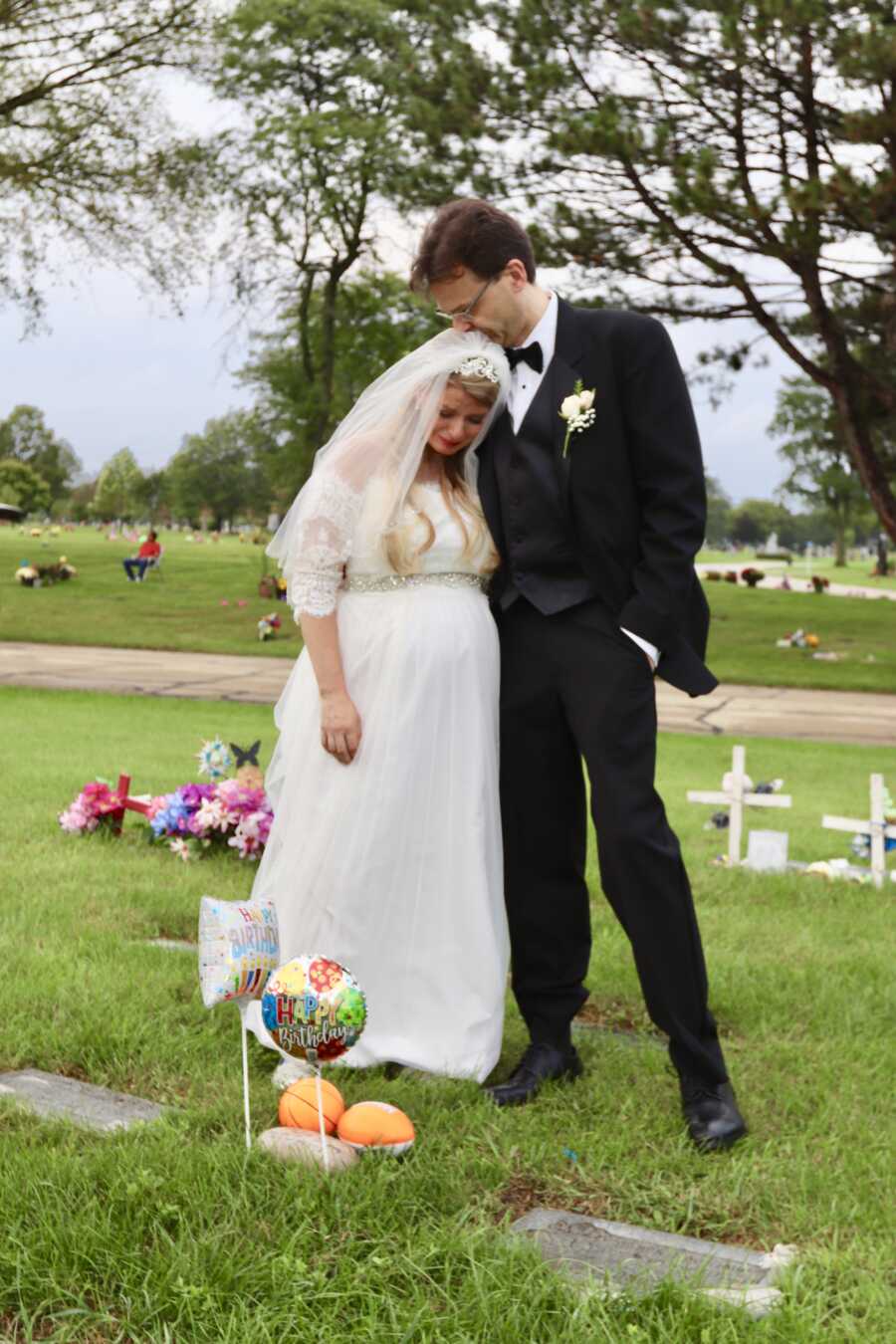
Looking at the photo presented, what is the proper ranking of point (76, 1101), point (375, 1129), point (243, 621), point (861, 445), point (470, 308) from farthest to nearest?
point (243, 621), point (861, 445), point (470, 308), point (76, 1101), point (375, 1129)

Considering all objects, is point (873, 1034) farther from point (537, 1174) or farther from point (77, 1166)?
point (77, 1166)

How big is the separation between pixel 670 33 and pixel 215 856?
14839 millimetres

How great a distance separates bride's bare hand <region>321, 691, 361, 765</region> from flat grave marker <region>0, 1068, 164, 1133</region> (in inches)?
42.2

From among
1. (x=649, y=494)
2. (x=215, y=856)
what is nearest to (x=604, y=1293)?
(x=649, y=494)

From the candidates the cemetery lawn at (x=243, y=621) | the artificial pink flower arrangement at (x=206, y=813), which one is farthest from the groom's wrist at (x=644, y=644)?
the cemetery lawn at (x=243, y=621)

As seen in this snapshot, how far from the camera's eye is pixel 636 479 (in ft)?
11.7

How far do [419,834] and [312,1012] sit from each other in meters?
0.97

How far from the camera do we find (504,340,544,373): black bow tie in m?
3.68

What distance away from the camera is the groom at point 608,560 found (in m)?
3.49

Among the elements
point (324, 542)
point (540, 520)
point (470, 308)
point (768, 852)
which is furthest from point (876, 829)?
point (470, 308)

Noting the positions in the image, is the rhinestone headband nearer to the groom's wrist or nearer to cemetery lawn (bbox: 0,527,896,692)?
the groom's wrist

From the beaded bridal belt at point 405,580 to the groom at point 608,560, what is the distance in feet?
0.57

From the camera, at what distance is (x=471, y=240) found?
3.54m

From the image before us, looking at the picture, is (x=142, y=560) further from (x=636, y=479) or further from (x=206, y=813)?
(x=636, y=479)
